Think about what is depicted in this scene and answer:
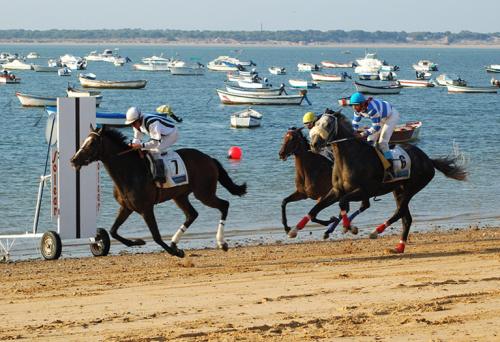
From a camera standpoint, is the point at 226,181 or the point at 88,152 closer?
the point at 88,152

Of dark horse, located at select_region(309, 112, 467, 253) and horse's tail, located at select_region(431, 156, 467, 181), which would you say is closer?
dark horse, located at select_region(309, 112, 467, 253)

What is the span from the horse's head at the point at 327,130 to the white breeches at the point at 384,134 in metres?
0.50

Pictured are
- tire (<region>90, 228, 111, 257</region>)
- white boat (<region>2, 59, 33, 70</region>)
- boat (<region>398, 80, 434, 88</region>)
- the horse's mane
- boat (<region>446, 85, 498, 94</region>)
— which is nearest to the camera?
the horse's mane

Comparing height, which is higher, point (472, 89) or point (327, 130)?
point (327, 130)

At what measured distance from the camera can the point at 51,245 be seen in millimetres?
17172

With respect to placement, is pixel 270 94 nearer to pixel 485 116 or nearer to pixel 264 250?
pixel 485 116

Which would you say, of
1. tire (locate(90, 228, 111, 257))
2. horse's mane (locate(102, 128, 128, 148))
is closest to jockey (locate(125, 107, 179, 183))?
horse's mane (locate(102, 128, 128, 148))

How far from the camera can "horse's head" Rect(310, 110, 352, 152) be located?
54.2 feet

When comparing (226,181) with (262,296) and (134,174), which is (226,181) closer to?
(134,174)

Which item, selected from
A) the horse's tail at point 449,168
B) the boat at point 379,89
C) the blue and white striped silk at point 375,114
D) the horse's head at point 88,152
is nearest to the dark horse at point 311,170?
the horse's tail at point 449,168

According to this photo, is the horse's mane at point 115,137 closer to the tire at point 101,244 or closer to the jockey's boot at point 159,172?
the jockey's boot at point 159,172

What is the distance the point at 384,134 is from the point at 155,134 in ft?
11.2

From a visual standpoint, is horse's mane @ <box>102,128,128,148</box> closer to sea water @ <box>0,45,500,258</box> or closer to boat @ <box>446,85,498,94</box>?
sea water @ <box>0,45,500,258</box>

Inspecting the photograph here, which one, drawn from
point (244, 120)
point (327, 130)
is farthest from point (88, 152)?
point (244, 120)
